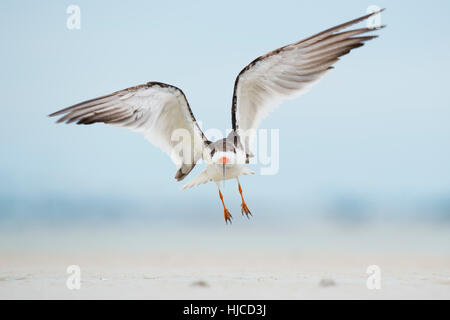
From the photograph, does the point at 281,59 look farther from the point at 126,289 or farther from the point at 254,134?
the point at 126,289

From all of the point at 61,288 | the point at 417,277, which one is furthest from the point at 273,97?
the point at 61,288

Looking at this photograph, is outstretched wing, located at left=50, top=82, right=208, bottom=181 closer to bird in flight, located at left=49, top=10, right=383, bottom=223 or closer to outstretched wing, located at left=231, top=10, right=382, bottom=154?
bird in flight, located at left=49, top=10, right=383, bottom=223

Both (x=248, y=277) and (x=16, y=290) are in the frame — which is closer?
(x=16, y=290)

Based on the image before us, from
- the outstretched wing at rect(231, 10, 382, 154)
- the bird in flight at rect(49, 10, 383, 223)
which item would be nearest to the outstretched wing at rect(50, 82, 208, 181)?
the bird in flight at rect(49, 10, 383, 223)

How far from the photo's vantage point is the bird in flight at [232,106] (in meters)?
5.79

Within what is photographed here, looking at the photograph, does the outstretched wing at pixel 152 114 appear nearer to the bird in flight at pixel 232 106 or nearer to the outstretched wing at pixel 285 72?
the bird in flight at pixel 232 106

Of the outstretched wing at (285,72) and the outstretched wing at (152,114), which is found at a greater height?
the outstretched wing at (285,72)

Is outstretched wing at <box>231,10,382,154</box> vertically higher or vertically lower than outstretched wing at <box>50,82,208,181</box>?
higher

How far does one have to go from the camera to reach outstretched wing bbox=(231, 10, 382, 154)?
230 inches

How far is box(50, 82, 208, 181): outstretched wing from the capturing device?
5.78 metres

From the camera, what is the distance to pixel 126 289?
605 centimetres

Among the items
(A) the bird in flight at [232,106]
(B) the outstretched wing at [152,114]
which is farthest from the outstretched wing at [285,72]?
(B) the outstretched wing at [152,114]

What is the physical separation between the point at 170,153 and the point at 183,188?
1.19ft

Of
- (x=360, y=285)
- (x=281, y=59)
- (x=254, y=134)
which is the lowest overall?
(x=360, y=285)
